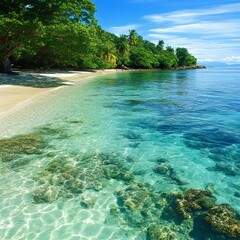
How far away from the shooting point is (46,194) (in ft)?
24.9

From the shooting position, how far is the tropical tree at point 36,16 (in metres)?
27.8

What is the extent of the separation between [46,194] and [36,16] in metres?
26.6

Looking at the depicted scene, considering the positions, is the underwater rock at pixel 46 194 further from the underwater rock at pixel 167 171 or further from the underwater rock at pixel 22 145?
the underwater rock at pixel 167 171

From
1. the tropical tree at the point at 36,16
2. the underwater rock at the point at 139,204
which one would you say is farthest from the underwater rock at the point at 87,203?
the tropical tree at the point at 36,16

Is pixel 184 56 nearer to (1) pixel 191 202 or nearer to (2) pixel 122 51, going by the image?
(2) pixel 122 51

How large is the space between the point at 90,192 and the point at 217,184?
4.04m

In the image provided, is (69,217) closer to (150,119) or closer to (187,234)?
(187,234)

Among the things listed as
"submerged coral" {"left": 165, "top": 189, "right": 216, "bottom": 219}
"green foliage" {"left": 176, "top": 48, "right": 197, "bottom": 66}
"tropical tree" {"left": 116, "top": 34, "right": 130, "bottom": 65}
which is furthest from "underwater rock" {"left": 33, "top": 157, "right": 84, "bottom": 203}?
"green foliage" {"left": 176, "top": 48, "right": 197, "bottom": 66}

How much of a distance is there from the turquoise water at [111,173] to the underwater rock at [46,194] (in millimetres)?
28

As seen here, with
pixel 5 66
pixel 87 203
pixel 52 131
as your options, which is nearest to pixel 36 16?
pixel 5 66

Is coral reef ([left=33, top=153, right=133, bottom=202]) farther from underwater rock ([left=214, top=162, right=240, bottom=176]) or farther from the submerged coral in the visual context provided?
underwater rock ([left=214, top=162, right=240, bottom=176])

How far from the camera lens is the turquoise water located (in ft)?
20.9

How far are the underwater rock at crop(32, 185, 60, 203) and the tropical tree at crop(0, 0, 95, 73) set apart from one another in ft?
75.7

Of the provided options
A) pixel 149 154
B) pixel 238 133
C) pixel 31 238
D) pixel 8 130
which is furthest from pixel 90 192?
pixel 238 133
